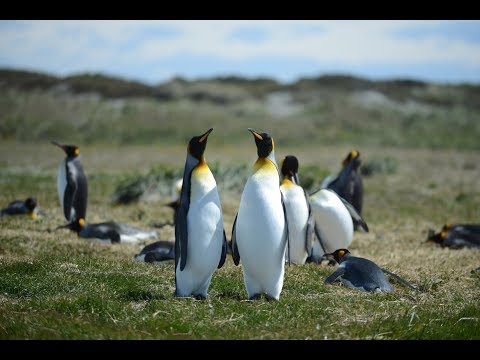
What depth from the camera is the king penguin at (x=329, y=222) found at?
9.85 meters

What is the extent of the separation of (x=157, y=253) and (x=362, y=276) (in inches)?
106

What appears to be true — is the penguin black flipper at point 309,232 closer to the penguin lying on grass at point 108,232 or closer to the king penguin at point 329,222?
the king penguin at point 329,222

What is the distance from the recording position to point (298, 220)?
9039 millimetres

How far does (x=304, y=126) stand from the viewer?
4238cm

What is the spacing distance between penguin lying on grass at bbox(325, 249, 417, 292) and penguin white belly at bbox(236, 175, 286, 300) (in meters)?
0.89

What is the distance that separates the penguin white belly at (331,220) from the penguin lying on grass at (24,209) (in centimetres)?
485

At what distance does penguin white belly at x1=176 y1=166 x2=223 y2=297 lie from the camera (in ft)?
22.6

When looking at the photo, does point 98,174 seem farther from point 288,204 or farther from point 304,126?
point 304,126

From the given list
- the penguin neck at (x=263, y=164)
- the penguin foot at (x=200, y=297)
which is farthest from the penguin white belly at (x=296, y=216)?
the penguin foot at (x=200, y=297)

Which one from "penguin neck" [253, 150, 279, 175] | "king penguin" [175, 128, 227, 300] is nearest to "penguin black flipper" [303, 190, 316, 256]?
"penguin neck" [253, 150, 279, 175]

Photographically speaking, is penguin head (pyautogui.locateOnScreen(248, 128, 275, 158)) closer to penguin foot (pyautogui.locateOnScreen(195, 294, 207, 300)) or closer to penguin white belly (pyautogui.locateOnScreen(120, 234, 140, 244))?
penguin foot (pyautogui.locateOnScreen(195, 294, 207, 300))

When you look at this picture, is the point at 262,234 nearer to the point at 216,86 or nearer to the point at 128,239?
the point at 128,239

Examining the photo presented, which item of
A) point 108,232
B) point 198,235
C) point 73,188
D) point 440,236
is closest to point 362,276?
point 198,235
